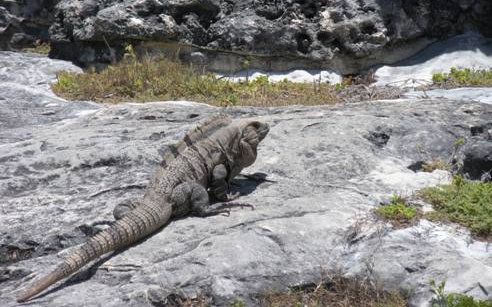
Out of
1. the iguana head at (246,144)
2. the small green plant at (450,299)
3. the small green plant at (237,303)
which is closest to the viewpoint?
the small green plant at (450,299)

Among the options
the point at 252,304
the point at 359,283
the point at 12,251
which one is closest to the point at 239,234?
the point at 252,304

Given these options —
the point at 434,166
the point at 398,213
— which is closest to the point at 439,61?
the point at 434,166

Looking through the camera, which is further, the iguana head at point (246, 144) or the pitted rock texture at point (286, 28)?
the pitted rock texture at point (286, 28)

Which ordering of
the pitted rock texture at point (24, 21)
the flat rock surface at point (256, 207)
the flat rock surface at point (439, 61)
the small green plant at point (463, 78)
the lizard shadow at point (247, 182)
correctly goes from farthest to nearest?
the pitted rock texture at point (24, 21) < the flat rock surface at point (439, 61) < the small green plant at point (463, 78) < the lizard shadow at point (247, 182) < the flat rock surface at point (256, 207)

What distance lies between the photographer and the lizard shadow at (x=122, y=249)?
4750 millimetres

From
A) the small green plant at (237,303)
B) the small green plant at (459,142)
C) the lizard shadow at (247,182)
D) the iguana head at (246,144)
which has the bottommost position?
the small green plant at (237,303)

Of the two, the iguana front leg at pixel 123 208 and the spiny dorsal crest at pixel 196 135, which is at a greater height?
the spiny dorsal crest at pixel 196 135

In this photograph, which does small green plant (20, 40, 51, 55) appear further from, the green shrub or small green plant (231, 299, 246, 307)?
small green plant (231, 299, 246, 307)

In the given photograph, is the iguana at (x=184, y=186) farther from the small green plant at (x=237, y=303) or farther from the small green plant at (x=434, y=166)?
the small green plant at (x=434, y=166)

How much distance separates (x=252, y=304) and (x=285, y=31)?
8022mm

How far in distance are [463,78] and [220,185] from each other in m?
6.75

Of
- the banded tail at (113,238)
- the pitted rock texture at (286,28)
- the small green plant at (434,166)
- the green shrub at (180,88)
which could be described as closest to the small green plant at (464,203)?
the small green plant at (434,166)

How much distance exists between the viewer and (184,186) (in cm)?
558

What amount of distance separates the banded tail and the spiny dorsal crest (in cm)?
52
